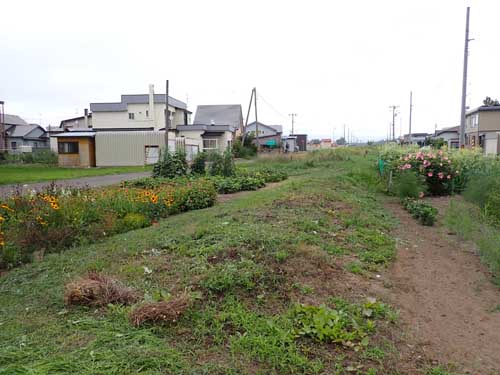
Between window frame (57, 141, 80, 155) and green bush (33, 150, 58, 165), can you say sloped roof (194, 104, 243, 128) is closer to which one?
green bush (33, 150, 58, 165)

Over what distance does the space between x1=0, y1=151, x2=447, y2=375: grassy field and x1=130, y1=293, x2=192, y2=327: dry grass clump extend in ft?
0.18

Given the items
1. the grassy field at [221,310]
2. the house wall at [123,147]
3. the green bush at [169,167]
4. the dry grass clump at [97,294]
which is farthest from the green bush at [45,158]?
the dry grass clump at [97,294]

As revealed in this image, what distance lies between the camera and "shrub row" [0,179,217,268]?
18.4ft

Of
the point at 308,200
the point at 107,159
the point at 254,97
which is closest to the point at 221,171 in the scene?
the point at 308,200

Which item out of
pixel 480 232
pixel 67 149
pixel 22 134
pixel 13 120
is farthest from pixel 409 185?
pixel 13 120

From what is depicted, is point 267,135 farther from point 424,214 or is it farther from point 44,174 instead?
point 424,214

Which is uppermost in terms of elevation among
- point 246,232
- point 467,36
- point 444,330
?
point 467,36

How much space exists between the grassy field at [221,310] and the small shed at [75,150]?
26.9 meters

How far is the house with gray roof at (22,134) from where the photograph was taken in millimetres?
50159

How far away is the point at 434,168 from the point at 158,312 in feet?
35.9

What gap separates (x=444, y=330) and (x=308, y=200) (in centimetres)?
539

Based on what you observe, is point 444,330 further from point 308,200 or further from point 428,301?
point 308,200

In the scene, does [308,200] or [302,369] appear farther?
[308,200]

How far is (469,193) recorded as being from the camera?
31.5 feet
